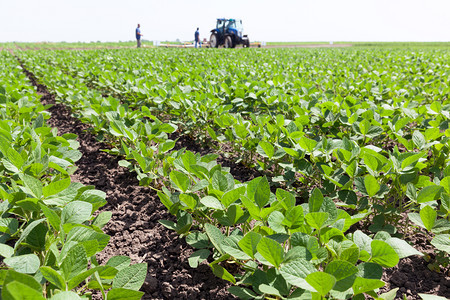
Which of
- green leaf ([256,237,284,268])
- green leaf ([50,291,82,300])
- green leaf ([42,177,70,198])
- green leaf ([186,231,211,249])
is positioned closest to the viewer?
green leaf ([50,291,82,300])

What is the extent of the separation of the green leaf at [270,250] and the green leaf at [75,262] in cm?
57

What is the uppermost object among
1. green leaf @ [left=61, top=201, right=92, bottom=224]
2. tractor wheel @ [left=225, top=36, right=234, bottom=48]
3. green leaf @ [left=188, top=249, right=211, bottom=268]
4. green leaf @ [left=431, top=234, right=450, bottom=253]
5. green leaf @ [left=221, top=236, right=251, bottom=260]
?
tractor wheel @ [left=225, top=36, right=234, bottom=48]

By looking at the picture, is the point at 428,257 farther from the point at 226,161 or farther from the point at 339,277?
the point at 226,161

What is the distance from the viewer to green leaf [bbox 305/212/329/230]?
1.21m

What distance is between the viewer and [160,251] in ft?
6.75

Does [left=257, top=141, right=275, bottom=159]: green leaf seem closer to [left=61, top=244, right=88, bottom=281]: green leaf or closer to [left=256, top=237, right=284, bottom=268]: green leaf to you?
[left=256, top=237, right=284, bottom=268]: green leaf

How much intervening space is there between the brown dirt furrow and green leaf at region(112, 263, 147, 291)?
645 millimetres

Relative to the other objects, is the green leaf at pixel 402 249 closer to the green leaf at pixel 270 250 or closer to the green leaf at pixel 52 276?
the green leaf at pixel 270 250

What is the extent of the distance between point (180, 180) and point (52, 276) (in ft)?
2.72

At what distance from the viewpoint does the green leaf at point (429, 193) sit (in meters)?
1.65

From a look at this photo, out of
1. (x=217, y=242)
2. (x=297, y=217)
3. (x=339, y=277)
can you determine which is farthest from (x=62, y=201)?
(x=339, y=277)

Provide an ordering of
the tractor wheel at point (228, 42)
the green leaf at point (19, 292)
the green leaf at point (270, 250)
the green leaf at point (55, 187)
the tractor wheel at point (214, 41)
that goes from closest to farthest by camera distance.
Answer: the green leaf at point (19, 292), the green leaf at point (270, 250), the green leaf at point (55, 187), the tractor wheel at point (228, 42), the tractor wheel at point (214, 41)

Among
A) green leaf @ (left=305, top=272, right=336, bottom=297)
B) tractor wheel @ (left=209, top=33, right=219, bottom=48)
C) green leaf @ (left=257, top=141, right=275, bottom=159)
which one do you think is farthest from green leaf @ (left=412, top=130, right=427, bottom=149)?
tractor wheel @ (left=209, top=33, right=219, bottom=48)

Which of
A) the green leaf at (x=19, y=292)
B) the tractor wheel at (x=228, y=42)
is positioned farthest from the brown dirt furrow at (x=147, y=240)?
the tractor wheel at (x=228, y=42)
